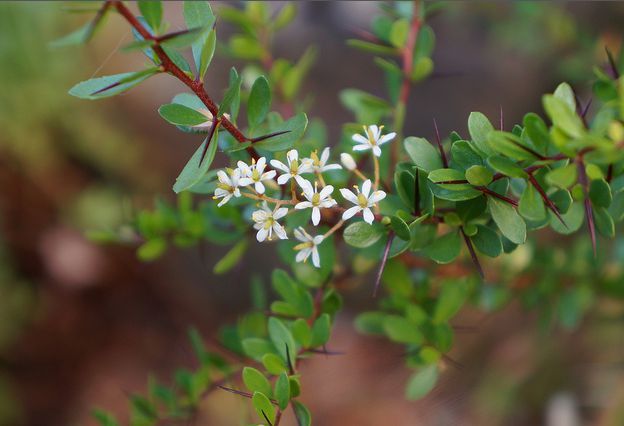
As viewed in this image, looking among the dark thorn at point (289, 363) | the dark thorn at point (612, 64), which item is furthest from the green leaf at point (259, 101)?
the dark thorn at point (612, 64)

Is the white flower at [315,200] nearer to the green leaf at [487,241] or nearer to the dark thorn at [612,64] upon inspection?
the green leaf at [487,241]

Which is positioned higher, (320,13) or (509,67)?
(320,13)

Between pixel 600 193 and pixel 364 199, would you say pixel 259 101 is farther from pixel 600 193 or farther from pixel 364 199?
pixel 600 193

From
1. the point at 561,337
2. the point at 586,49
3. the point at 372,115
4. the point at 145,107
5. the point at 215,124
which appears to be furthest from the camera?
the point at 145,107

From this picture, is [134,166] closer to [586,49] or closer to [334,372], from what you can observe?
[334,372]

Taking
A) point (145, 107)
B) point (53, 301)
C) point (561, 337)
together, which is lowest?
point (53, 301)

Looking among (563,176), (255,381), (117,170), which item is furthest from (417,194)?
(117,170)

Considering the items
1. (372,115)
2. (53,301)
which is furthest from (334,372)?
(53,301)
